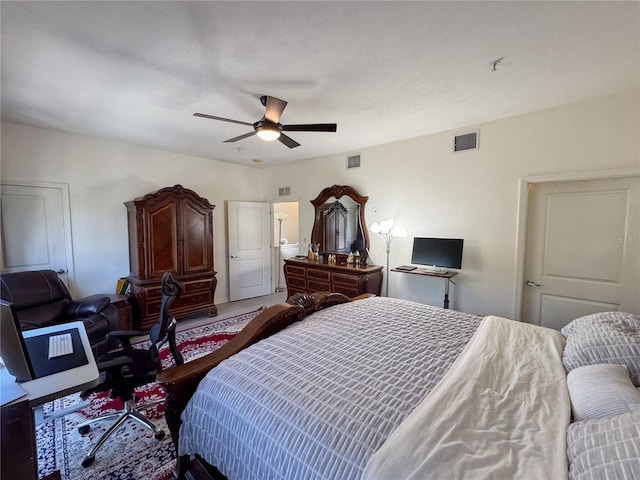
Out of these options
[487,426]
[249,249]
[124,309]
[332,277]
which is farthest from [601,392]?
[249,249]

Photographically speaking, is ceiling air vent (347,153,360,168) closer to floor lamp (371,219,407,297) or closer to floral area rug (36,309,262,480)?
floor lamp (371,219,407,297)

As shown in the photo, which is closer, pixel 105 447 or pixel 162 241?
pixel 105 447

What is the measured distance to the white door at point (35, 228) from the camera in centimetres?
320

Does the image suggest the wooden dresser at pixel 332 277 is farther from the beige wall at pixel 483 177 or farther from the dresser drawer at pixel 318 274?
the beige wall at pixel 483 177

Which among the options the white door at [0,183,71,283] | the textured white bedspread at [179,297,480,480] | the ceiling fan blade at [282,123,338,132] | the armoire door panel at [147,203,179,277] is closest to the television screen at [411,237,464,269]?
the textured white bedspread at [179,297,480,480]

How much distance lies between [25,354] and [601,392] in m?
2.52

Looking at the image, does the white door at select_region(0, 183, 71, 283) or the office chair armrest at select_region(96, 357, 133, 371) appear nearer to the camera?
the office chair armrest at select_region(96, 357, 133, 371)

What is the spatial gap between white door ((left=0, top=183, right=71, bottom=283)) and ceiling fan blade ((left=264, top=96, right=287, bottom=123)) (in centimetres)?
313

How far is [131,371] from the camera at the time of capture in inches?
75.7

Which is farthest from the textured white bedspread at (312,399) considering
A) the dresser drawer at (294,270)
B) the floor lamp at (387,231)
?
the dresser drawer at (294,270)

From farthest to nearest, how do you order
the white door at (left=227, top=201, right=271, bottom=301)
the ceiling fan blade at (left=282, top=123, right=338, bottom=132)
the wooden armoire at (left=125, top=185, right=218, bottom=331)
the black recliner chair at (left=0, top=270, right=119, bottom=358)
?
the white door at (left=227, top=201, right=271, bottom=301) → the wooden armoire at (left=125, top=185, right=218, bottom=331) → the black recliner chair at (left=0, top=270, right=119, bottom=358) → the ceiling fan blade at (left=282, top=123, right=338, bottom=132)

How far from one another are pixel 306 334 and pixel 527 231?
279cm

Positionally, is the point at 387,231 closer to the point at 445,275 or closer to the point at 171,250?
the point at 445,275

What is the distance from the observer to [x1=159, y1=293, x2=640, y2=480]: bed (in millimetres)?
858
